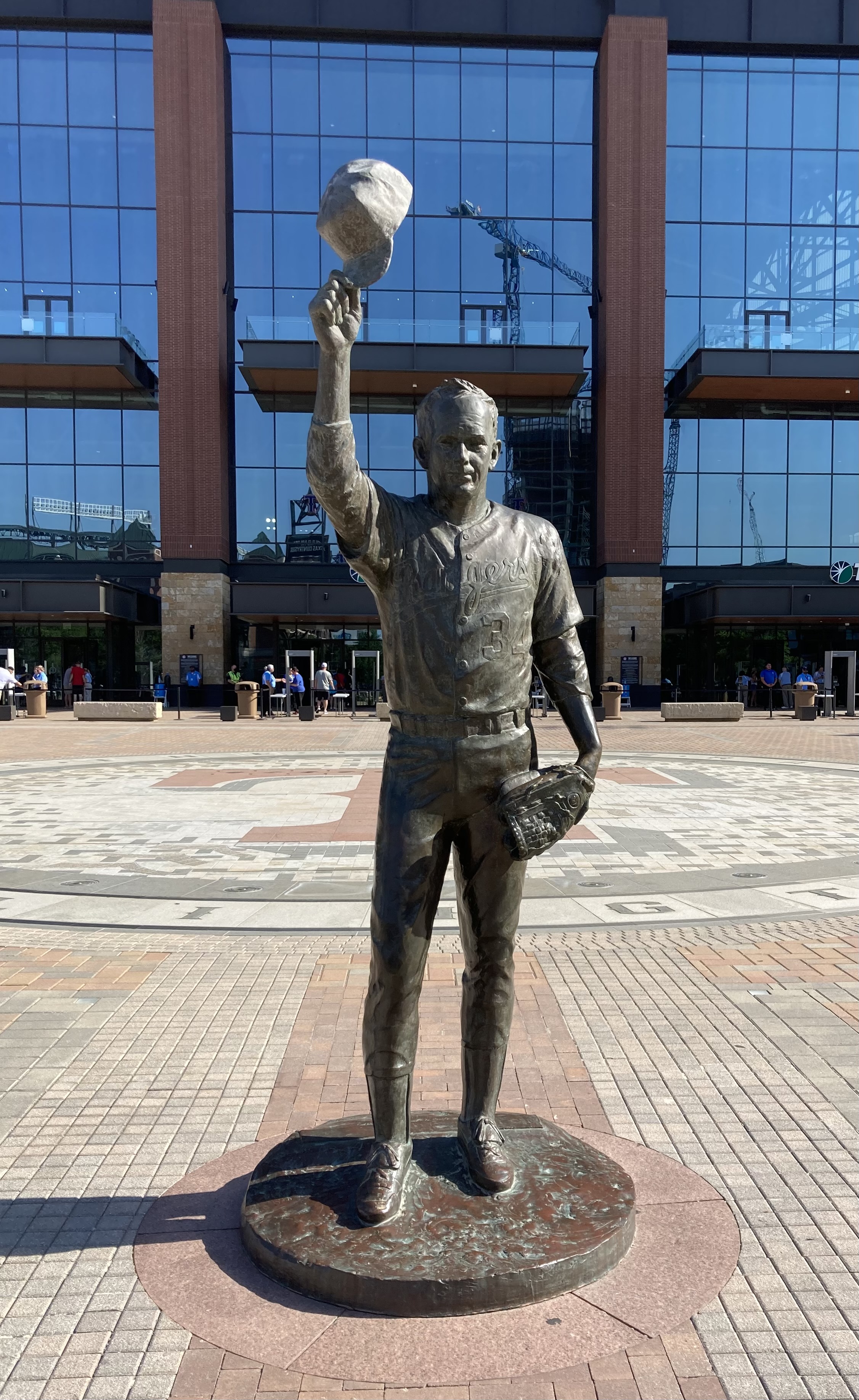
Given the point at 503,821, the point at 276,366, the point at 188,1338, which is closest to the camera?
the point at 188,1338

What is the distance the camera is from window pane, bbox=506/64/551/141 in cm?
3023

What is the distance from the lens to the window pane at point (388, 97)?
29.9 meters

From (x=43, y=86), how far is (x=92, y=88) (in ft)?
4.85

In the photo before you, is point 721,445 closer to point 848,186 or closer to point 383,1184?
point 848,186

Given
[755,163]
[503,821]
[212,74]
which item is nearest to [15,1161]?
[503,821]

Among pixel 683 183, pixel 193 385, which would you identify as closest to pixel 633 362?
pixel 683 183

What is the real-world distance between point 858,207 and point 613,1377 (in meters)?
35.6

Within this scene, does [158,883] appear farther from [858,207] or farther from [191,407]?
[858,207]

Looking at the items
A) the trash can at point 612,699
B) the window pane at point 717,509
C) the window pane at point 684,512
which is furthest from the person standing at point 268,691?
the window pane at point 717,509

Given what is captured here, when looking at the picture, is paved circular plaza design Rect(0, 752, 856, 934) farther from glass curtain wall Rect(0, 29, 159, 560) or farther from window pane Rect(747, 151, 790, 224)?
window pane Rect(747, 151, 790, 224)

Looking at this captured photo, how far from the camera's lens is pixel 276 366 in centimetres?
2836

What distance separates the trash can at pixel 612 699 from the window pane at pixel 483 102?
711 inches

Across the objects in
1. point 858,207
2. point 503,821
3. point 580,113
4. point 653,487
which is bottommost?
point 503,821

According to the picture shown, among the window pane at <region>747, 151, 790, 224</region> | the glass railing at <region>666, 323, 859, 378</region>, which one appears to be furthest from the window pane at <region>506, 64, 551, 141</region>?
Result: the glass railing at <region>666, 323, 859, 378</region>
